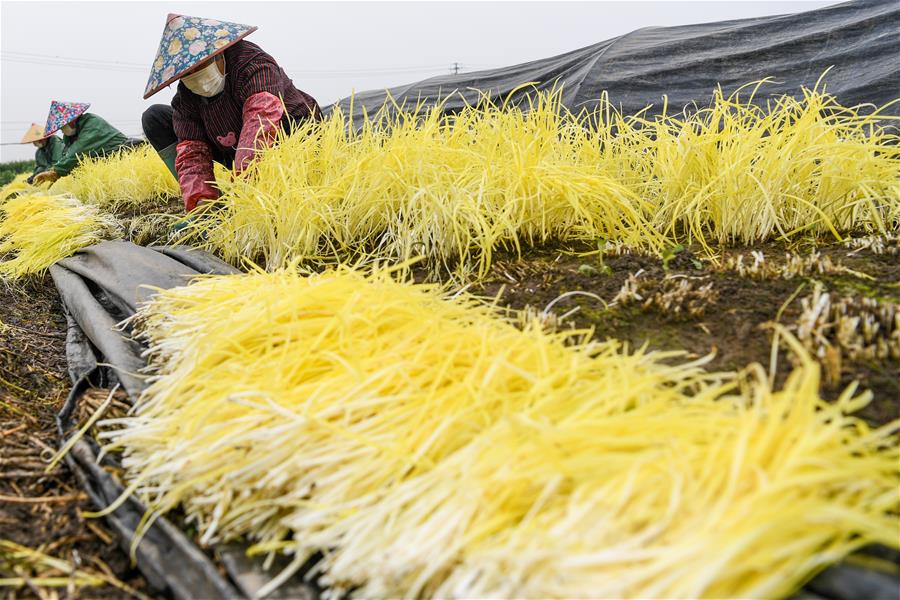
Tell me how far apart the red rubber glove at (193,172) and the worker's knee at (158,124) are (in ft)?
1.65

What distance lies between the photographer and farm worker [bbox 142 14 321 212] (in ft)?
7.95

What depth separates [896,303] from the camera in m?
1.13

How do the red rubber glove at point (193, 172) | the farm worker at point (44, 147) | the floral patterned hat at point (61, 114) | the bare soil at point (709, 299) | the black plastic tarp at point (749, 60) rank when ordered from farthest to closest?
the farm worker at point (44, 147), the floral patterned hat at point (61, 114), the black plastic tarp at point (749, 60), the red rubber glove at point (193, 172), the bare soil at point (709, 299)

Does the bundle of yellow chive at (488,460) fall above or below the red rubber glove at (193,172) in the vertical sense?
below

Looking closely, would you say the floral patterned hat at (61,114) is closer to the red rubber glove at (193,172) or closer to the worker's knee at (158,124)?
the worker's knee at (158,124)

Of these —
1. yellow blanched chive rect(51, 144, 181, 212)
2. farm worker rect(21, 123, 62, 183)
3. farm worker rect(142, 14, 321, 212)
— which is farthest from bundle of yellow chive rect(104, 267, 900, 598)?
farm worker rect(21, 123, 62, 183)

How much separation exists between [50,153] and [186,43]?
6325mm

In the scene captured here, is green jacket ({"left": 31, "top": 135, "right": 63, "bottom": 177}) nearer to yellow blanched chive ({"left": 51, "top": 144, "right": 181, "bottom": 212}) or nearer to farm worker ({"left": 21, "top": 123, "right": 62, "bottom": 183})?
farm worker ({"left": 21, "top": 123, "right": 62, "bottom": 183})

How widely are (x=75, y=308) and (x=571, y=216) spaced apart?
1.66 meters

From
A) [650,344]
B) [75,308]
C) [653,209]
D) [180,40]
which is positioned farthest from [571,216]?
[180,40]

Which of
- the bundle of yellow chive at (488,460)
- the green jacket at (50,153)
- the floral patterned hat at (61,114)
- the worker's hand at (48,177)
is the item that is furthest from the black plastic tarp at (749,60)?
the green jacket at (50,153)

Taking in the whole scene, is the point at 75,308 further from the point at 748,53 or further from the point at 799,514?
the point at 748,53

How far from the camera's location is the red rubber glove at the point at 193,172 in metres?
2.89

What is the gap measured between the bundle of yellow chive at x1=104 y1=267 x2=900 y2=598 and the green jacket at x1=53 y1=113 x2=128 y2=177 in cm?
645
